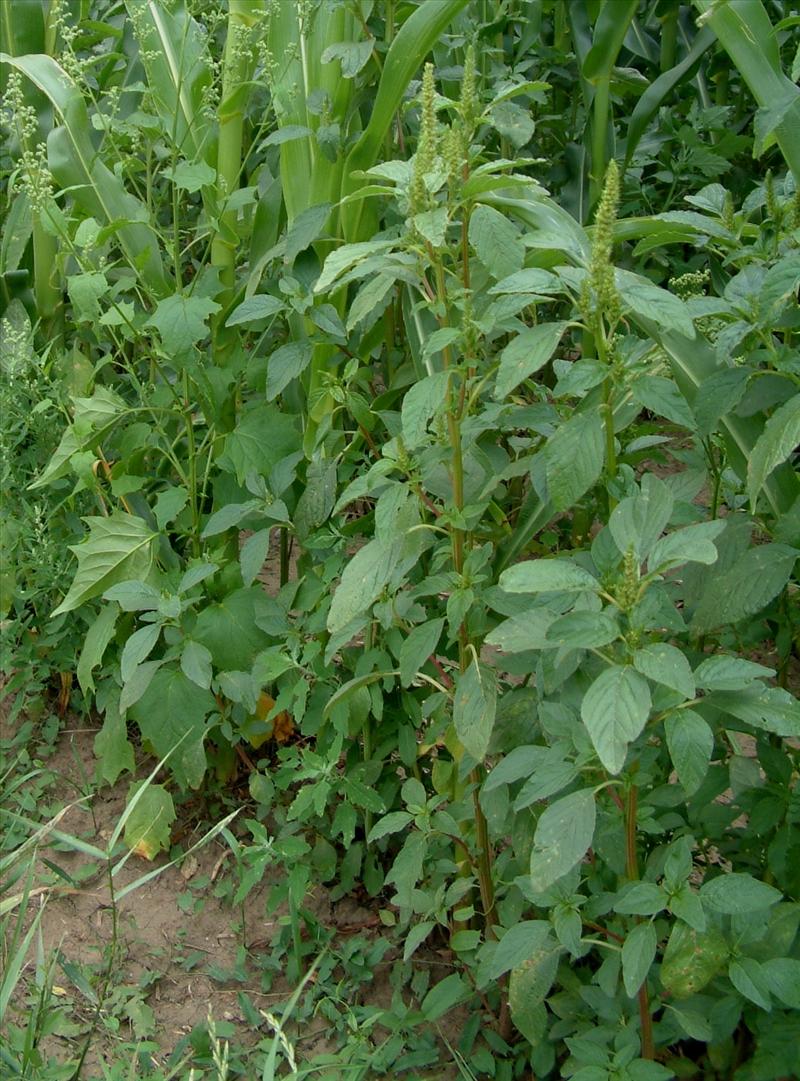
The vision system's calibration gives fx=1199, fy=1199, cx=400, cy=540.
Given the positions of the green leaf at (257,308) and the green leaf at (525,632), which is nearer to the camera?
the green leaf at (525,632)

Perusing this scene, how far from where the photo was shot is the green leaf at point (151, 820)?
8.18ft

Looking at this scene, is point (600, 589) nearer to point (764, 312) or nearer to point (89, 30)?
point (764, 312)

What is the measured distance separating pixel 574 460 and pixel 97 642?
132 cm

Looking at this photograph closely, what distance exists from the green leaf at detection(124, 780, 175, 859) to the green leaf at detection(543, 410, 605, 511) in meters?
1.34

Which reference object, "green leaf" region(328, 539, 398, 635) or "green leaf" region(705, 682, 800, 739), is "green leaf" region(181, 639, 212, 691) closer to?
"green leaf" region(328, 539, 398, 635)

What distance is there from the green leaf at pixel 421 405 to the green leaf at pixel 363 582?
0.62 ft

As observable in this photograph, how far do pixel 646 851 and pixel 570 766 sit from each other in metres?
0.44

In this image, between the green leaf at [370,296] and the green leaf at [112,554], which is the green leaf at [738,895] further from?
the green leaf at [112,554]

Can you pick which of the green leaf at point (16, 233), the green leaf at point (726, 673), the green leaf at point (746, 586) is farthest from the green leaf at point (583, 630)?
the green leaf at point (16, 233)

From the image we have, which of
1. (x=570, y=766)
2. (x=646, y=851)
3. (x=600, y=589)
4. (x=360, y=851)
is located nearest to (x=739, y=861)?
(x=646, y=851)

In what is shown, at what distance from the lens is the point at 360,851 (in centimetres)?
238

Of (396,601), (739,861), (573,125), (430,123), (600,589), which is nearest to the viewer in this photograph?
(600,589)

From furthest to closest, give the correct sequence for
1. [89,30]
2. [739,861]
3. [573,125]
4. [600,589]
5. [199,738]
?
[573,125] < [89,30] < [199,738] < [739,861] < [600,589]

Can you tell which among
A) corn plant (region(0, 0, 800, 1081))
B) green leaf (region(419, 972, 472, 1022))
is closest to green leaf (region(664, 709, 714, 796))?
corn plant (region(0, 0, 800, 1081))
